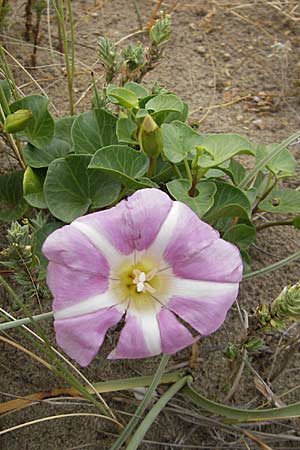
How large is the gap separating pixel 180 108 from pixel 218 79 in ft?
1.95

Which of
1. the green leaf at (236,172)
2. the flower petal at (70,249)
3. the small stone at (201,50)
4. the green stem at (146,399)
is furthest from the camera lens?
the small stone at (201,50)

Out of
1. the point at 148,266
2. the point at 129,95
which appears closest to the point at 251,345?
the point at 148,266

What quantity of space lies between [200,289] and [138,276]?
0.09 m

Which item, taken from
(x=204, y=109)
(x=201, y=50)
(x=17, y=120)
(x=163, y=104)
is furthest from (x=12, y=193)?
(x=201, y=50)

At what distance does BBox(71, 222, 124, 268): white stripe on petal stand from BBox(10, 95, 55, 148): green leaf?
0.36 meters

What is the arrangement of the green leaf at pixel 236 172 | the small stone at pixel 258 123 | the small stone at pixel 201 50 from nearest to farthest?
the green leaf at pixel 236 172
the small stone at pixel 258 123
the small stone at pixel 201 50

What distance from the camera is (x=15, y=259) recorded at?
2.77 ft

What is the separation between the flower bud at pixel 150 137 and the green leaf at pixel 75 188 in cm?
12

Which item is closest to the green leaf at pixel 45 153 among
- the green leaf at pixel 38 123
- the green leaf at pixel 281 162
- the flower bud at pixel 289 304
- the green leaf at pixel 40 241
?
the green leaf at pixel 38 123

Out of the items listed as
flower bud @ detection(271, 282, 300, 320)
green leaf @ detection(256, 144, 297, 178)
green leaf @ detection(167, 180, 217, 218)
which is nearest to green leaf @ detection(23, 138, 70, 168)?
green leaf @ detection(167, 180, 217, 218)

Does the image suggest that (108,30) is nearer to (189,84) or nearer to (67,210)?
(189,84)

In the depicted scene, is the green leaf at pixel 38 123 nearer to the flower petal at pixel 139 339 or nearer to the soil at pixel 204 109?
the soil at pixel 204 109

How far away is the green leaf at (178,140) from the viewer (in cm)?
98

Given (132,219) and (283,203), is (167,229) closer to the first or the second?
(132,219)
